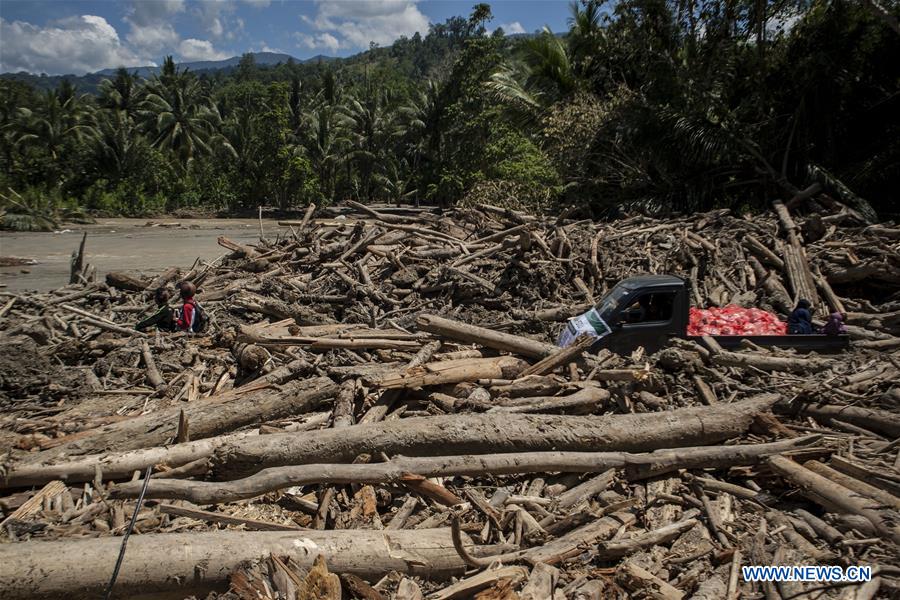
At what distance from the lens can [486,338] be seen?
732cm

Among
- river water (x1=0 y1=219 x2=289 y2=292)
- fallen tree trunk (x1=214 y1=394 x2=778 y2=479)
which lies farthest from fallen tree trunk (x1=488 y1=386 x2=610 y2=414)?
river water (x1=0 y1=219 x2=289 y2=292)

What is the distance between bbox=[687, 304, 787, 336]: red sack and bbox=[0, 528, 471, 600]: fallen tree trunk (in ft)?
19.4

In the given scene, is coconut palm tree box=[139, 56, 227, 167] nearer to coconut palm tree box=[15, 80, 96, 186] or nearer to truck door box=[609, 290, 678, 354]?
coconut palm tree box=[15, 80, 96, 186]

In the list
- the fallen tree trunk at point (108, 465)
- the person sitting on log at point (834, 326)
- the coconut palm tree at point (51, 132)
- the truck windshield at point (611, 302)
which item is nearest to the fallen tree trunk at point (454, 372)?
the truck windshield at point (611, 302)

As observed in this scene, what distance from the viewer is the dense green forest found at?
17.7 meters

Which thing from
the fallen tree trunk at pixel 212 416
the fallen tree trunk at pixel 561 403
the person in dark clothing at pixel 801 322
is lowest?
the fallen tree trunk at pixel 212 416

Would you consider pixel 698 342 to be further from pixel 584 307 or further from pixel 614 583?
pixel 614 583

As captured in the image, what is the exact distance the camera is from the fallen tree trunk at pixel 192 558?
3664 mm

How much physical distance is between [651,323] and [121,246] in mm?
29192

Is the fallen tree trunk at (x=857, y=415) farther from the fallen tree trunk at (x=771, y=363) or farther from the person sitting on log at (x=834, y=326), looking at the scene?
the person sitting on log at (x=834, y=326)

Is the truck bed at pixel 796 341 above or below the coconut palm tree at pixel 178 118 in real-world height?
below

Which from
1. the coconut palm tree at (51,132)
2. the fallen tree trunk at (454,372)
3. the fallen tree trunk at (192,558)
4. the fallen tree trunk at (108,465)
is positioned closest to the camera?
the fallen tree trunk at (192,558)

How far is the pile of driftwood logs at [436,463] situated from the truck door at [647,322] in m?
0.59

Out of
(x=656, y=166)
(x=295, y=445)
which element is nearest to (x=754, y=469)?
(x=295, y=445)
